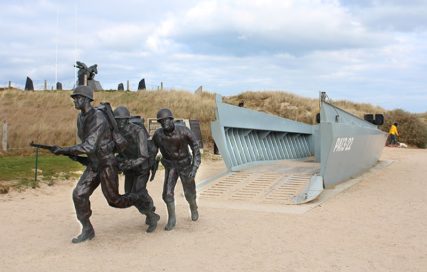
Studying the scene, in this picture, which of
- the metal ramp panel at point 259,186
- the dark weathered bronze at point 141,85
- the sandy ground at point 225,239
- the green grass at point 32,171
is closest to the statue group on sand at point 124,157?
the sandy ground at point 225,239

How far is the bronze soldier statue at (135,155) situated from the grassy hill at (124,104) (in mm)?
17035

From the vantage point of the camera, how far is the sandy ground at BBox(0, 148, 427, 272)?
17.7ft

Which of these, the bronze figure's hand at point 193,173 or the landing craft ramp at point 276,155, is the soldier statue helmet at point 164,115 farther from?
the landing craft ramp at point 276,155

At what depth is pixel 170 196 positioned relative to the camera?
7.23 metres

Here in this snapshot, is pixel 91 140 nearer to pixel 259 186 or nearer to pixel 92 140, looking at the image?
pixel 92 140

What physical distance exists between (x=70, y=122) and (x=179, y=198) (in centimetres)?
1884

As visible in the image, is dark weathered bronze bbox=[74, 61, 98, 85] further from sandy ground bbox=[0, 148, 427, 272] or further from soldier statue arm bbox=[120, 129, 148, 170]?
soldier statue arm bbox=[120, 129, 148, 170]

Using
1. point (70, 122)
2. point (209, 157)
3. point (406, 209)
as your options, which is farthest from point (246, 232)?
point (70, 122)

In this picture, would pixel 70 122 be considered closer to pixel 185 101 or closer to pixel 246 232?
pixel 185 101

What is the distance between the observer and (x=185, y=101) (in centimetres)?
3266

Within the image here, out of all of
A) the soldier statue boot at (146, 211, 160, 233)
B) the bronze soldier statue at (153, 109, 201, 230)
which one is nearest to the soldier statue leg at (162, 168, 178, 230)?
the bronze soldier statue at (153, 109, 201, 230)

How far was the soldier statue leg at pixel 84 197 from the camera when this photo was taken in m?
6.15

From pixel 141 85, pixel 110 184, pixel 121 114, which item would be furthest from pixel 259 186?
pixel 141 85

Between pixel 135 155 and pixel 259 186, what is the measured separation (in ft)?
16.1
